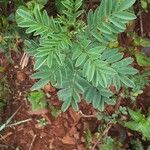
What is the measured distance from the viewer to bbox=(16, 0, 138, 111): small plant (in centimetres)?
175

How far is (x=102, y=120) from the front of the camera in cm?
263

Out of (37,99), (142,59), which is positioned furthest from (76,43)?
(37,99)

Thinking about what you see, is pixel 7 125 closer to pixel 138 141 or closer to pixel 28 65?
pixel 28 65

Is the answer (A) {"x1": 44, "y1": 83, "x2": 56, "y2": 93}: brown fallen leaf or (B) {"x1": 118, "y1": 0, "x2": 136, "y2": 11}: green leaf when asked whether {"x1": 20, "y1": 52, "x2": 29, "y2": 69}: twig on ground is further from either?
(B) {"x1": 118, "y1": 0, "x2": 136, "y2": 11}: green leaf

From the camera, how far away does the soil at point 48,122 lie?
2.65 meters

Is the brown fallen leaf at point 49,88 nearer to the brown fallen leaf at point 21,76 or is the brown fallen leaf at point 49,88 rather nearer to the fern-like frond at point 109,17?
the brown fallen leaf at point 21,76

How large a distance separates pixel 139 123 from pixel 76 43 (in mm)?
778

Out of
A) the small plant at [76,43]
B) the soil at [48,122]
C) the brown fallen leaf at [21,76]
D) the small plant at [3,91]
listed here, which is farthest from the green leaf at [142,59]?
the small plant at [3,91]

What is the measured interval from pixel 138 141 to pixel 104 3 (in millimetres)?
1049

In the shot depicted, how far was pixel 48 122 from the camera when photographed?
2.70 m

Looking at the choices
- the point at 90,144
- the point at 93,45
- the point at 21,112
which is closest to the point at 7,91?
the point at 21,112

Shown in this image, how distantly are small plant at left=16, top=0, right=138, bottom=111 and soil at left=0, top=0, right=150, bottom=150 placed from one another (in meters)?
0.66

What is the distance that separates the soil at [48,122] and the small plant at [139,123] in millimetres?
196

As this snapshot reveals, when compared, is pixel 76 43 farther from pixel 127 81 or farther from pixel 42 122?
pixel 42 122
